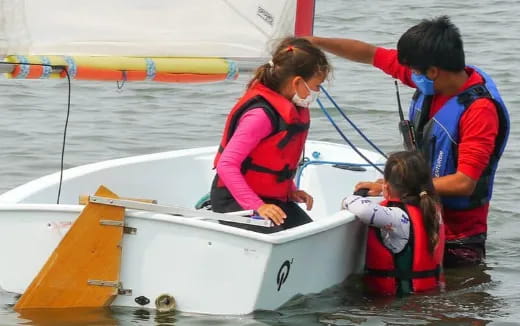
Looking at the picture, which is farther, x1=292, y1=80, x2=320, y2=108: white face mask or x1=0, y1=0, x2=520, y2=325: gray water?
x1=0, y1=0, x2=520, y2=325: gray water

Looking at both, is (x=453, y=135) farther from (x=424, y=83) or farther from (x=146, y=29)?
(x=146, y=29)

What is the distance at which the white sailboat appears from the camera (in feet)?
12.1

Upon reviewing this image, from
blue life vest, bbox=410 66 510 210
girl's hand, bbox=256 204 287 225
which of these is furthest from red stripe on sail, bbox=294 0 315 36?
girl's hand, bbox=256 204 287 225

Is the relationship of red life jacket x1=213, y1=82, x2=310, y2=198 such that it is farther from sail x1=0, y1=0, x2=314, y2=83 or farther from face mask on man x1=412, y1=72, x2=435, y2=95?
face mask on man x1=412, y1=72, x2=435, y2=95

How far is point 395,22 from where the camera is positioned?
1125 centimetres

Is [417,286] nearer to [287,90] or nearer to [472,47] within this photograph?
[287,90]

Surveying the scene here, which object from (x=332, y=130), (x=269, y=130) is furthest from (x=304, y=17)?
(x=332, y=130)

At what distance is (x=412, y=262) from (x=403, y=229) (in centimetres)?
15

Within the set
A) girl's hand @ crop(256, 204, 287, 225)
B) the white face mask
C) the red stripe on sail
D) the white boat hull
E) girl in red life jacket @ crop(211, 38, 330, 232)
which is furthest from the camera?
the red stripe on sail

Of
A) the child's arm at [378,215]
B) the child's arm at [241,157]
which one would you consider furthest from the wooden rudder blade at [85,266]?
the child's arm at [378,215]

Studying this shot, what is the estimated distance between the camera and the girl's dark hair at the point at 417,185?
4.13 meters

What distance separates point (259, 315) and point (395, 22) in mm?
7796

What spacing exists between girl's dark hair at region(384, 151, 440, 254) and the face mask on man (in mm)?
315

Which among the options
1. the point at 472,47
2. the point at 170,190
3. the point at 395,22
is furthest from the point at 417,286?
the point at 395,22
